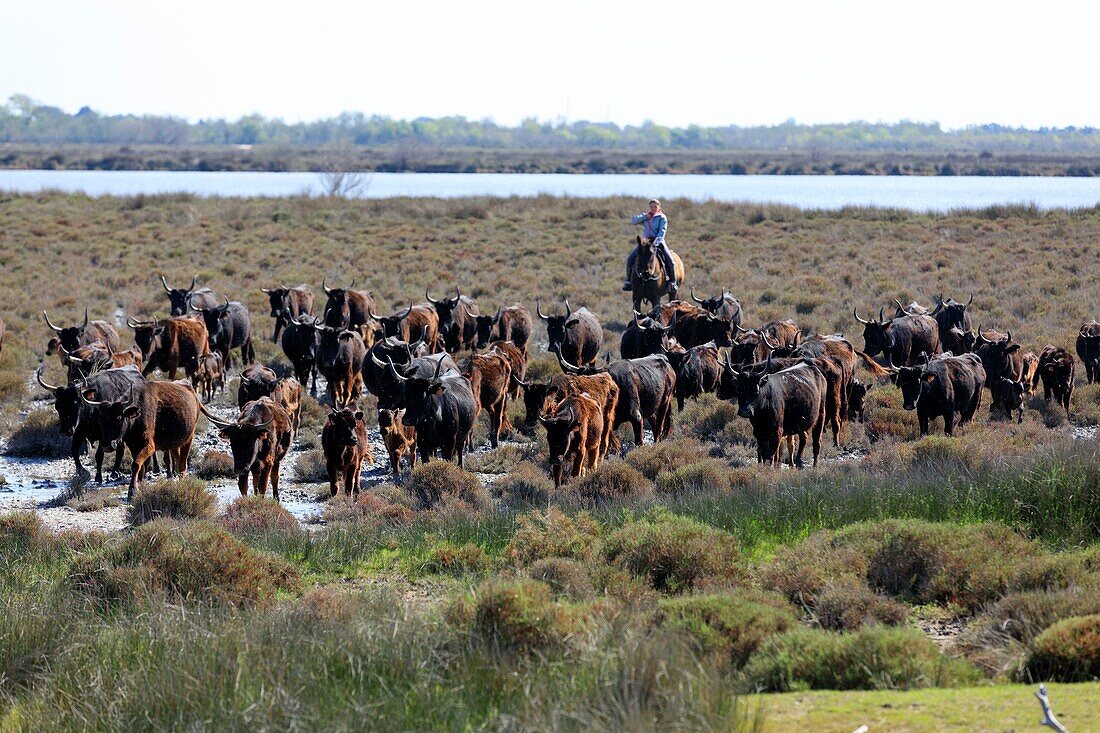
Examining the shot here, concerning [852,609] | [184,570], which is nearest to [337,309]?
[184,570]

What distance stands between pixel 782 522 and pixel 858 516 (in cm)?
72

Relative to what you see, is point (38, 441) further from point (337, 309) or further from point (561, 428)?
point (561, 428)

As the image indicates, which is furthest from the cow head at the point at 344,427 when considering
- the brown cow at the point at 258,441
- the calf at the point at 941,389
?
the calf at the point at 941,389

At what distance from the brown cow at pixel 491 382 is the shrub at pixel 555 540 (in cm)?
522

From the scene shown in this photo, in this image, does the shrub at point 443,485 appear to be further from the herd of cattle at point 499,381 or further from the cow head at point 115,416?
the cow head at point 115,416

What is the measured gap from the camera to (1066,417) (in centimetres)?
1862

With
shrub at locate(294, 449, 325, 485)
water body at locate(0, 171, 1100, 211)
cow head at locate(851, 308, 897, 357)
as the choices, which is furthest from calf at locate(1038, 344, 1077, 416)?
water body at locate(0, 171, 1100, 211)

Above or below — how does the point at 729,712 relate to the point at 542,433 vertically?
above

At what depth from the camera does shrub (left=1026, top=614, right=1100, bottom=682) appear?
7148 mm

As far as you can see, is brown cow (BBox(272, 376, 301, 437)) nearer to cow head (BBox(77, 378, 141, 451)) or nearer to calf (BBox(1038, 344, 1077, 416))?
cow head (BBox(77, 378, 141, 451))

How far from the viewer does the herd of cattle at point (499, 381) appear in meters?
14.4

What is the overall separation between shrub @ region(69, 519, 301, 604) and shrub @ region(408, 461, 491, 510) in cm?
388

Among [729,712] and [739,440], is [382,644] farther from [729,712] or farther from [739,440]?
[739,440]

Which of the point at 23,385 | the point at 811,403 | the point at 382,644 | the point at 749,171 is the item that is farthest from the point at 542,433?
the point at 749,171
